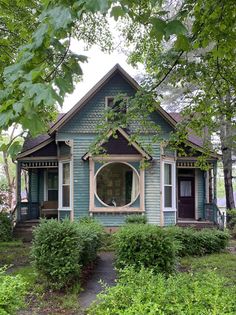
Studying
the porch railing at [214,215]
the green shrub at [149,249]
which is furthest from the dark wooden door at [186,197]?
the green shrub at [149,249]

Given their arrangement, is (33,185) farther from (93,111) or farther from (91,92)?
(91,92)

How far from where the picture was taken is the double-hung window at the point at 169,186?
1540 cm

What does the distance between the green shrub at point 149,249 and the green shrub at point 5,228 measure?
8262 mm

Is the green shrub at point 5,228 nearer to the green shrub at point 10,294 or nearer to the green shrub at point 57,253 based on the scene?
the green shrub at point 57,253

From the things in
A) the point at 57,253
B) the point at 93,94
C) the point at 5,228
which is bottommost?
the point at 5,228

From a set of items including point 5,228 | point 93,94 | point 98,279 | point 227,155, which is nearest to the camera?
point 98,279

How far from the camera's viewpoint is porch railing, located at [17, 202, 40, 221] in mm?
16500

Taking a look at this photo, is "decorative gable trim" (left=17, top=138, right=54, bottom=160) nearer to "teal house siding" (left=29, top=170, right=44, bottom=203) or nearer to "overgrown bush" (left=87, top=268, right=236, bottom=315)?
"teal house siding" (left=29, top=170, right=44, bottom=203)

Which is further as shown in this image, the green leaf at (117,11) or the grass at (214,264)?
the grass at (214,264)

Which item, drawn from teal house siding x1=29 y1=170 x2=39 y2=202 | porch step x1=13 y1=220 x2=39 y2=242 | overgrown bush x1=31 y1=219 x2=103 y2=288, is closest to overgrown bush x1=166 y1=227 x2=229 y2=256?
overgrown bush x1=31 y1=219 x2=103 y2=288

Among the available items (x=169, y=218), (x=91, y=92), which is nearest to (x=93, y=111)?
(x=91, y=92)

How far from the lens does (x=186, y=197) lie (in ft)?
58.8

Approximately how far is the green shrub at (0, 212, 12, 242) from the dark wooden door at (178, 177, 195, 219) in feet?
25.6

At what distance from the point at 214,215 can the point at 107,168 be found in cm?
507
